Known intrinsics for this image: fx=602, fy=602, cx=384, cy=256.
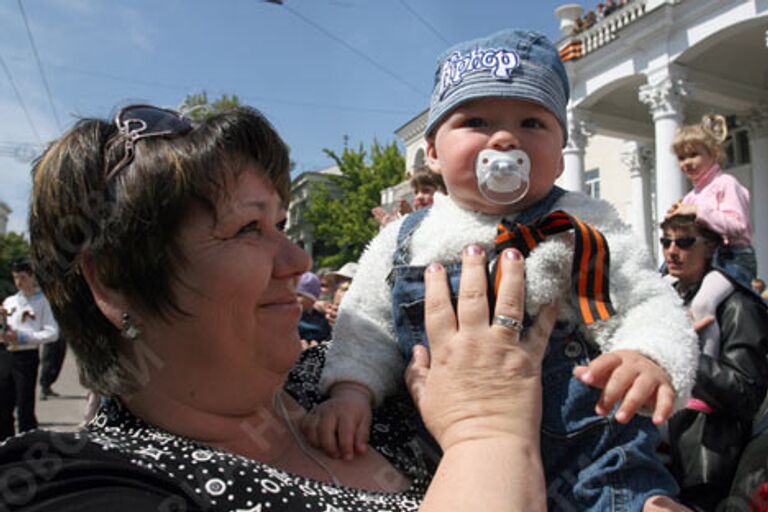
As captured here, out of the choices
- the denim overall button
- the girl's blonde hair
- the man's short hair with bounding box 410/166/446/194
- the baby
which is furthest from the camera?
the man's short hair with bounding box 410/166/446/194

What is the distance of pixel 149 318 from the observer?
49.5 inches

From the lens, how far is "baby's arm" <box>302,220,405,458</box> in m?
1.43

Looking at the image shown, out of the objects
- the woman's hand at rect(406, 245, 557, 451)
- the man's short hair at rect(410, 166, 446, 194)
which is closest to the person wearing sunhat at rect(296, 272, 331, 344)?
the man's short hair at rect(410, 166, 446, 194)

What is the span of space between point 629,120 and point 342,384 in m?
16.8

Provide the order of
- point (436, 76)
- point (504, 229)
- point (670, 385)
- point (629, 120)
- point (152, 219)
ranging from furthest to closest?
1. point (629, 120)
2. point (436, 76)
3. point (504, 229)
4. point (670, 385)
5. point (152, 219)

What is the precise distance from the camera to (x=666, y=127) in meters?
12.3

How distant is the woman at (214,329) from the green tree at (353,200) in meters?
31.6

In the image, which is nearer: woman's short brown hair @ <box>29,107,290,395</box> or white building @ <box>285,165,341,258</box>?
woman's short brown hair @ <box>29,107,290,395</box>

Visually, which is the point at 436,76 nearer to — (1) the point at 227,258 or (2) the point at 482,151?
(2) the point at 482,151

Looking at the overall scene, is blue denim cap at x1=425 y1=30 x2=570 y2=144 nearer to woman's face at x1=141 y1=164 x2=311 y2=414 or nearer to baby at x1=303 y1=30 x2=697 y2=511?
baby at x1=303 y1=30 x2=697 y2=511

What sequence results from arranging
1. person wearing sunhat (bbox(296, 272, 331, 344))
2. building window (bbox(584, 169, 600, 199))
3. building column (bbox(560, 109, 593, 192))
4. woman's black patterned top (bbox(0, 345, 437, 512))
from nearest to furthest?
woman's black patterned top (bbox(0, 345, 437, 512)) → person wearing sunhat (bbox(296, 272, 331, 344)) → building column (bbox(560, 109, 593, 192)) → building window (bbox(584, 169, 600, 199))

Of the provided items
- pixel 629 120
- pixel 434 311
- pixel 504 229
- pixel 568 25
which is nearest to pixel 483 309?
pixel 434 311

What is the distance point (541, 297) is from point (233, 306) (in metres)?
0.71

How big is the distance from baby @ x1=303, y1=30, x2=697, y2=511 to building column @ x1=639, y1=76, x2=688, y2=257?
37.2 feet
